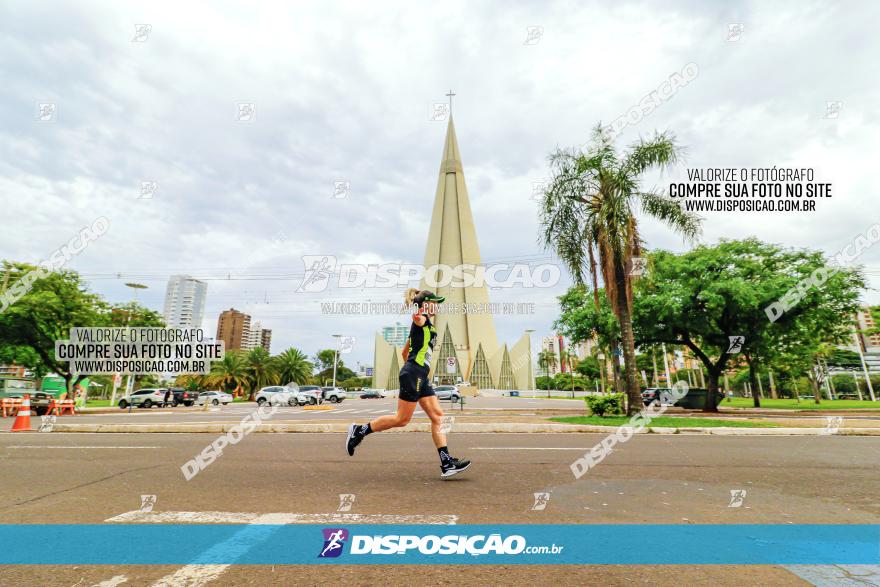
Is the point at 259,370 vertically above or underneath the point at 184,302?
underneath

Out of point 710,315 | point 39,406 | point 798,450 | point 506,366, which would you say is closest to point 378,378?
point 506,366

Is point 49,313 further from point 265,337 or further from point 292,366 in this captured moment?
point 265,337

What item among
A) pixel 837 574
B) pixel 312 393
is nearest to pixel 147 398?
pixel 312 393

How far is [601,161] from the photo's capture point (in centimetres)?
1512

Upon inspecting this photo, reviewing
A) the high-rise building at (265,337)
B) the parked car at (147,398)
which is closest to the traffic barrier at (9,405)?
the parked car at (147,398)

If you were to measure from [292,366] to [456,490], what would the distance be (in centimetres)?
6101

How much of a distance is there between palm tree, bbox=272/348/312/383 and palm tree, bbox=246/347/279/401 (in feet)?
9.46

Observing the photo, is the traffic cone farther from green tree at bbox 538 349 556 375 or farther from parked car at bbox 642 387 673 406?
green tree at bbox 538 349 556 375

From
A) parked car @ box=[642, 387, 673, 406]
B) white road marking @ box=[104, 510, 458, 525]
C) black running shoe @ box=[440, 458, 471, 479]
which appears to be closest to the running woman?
black running shoe @ box=[440, 458, 471, 479]

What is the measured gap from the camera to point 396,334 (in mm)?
118688

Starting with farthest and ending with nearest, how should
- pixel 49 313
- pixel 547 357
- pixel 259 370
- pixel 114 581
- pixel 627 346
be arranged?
pixel 547 357, pixel 259 370, pixel 49 313, pixel 627 346, pixel 114 581

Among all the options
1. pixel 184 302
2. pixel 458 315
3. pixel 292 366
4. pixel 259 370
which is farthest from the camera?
pixel 184 302

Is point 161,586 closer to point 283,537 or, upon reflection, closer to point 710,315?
point 283,537

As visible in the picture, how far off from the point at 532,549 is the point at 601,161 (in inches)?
573
